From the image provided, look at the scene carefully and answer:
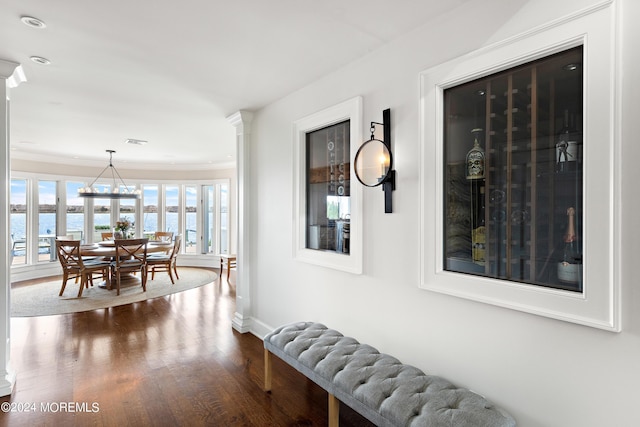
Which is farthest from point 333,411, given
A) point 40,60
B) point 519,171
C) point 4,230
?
point 40,60

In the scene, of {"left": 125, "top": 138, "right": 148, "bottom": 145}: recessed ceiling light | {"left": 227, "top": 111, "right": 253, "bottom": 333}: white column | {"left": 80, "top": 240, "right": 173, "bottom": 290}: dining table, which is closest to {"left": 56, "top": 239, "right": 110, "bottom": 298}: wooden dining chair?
{"left": 80, "top": 240, "right": 173, "bottom": 290}: dining table

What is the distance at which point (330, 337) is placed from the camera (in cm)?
241

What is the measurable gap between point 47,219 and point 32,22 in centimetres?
683

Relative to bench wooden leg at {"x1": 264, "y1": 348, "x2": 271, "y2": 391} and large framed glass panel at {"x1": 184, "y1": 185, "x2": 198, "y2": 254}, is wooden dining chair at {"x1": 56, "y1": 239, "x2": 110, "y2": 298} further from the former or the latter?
bench wooden leg at {"x1": 264, "y1": 348, "x2": 271, "y2": 391}

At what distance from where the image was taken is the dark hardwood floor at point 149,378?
2.30m

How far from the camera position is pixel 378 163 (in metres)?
2.31

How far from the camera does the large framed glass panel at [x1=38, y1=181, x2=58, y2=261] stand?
714 cm

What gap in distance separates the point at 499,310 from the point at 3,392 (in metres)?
3.54

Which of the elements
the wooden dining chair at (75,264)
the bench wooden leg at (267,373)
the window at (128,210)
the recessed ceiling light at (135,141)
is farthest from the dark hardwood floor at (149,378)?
the window at (128,210)

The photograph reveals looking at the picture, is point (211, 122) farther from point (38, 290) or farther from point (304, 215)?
point (38, 290)

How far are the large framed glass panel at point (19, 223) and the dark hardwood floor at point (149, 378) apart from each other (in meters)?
3.40

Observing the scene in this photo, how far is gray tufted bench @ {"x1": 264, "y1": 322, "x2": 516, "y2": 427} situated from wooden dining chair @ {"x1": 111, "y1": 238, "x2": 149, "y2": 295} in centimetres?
456

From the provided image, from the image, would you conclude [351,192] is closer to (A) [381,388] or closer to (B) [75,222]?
(A) [381,388]

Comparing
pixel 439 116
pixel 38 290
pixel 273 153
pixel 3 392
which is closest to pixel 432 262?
pixel 439 116
